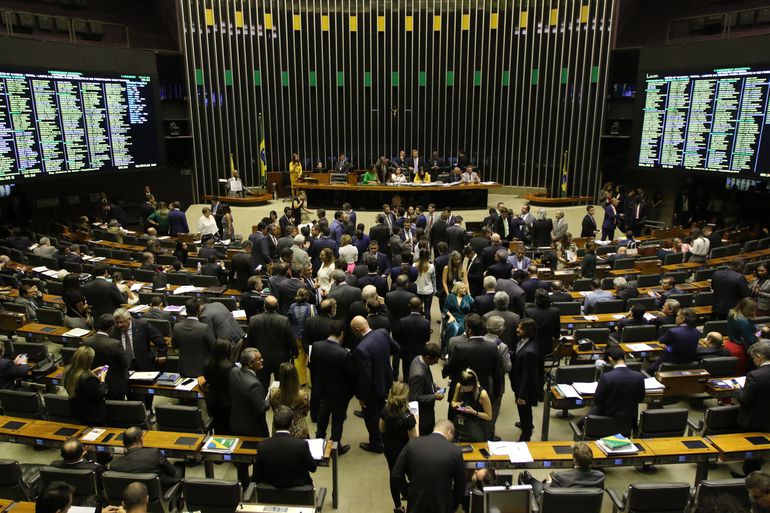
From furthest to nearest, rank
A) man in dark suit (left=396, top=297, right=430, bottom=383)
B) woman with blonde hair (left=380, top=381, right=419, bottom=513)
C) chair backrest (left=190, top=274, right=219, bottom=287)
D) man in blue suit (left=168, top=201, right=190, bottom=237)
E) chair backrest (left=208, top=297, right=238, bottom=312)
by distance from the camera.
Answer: man in blue suit (left=168, top=201, right=190, bottom=237) < chair backrest (left=190, top=274, right=219, bottom=287) < chair backrest (left=208, top=297, right=238, bottom=312) < man in dark suit (left=396, top=297, right=430, bottom=383) < woman with blonde hair (left=380, top=381, right=419, bottom=513)

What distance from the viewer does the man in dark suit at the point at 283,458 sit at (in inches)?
166

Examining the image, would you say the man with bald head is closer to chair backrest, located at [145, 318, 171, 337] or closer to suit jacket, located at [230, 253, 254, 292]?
chair backrest, located at [145, 318, 171, 337]

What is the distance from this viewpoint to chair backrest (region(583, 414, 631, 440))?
530 centimetres

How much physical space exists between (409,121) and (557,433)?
629 inches

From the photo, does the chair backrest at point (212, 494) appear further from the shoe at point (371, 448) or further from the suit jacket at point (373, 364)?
the shoe at point (371, 448)

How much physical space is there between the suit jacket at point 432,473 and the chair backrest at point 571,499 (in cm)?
63

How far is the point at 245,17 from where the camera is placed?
19484mm

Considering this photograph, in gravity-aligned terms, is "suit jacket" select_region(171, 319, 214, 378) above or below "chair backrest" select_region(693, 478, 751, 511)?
above

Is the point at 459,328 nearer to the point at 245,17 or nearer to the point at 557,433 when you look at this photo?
the point at 557,433

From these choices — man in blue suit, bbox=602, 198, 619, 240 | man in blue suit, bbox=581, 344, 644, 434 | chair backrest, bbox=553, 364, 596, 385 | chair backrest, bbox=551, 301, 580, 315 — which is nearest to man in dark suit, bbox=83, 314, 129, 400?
chair backrest, bbox=553, 364, 596, 385

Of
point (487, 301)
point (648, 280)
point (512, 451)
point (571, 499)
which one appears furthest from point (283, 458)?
point (648, 280)

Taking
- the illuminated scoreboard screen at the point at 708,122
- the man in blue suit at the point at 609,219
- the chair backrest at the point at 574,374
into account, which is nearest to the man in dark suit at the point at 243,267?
the chair backrest at the point at 574,374

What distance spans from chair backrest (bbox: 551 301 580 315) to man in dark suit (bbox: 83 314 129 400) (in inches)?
219

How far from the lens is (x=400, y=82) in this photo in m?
20.7
